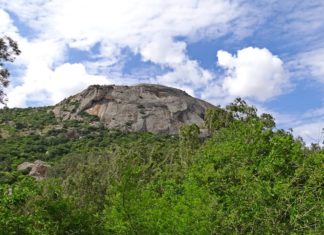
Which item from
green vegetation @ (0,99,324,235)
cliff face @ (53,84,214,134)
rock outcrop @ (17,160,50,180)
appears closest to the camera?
green vegetation @ (0,99,324,235)

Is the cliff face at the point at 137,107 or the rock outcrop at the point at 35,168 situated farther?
the cliff face at the point at 137,107

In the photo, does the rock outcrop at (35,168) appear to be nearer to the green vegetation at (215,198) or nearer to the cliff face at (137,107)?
the cliff face at (137,107)

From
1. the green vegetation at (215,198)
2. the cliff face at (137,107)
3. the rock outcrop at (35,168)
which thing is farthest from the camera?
the cliff face at (137,107)

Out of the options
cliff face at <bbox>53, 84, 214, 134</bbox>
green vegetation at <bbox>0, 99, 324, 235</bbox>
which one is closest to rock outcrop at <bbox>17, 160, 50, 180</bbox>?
cliff face at <bbox>53, 84, 214, 134</bbox>

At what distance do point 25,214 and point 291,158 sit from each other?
14.7 m

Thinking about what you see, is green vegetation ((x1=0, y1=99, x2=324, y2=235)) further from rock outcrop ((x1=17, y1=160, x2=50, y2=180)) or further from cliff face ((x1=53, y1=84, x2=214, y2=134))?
cliff face ((x1=53, y1=84, x2=214, y2=134))

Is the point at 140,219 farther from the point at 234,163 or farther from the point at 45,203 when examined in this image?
the point at 234,163

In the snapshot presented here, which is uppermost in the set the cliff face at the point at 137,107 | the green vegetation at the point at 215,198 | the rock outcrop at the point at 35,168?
the cliff face at the point at 137,107

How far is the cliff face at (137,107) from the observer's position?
153950 mm

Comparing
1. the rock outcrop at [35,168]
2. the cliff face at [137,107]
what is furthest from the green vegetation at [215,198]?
the cliff face at [137,107]

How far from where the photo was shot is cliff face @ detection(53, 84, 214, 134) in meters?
A: 154

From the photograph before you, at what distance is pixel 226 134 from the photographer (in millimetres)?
34531

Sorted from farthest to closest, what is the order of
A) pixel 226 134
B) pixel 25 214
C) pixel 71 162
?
pixel 71 162 < pixel 226 134 < pixel 25 214

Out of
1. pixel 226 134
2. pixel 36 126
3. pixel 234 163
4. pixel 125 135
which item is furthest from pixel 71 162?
pixel 234 163
